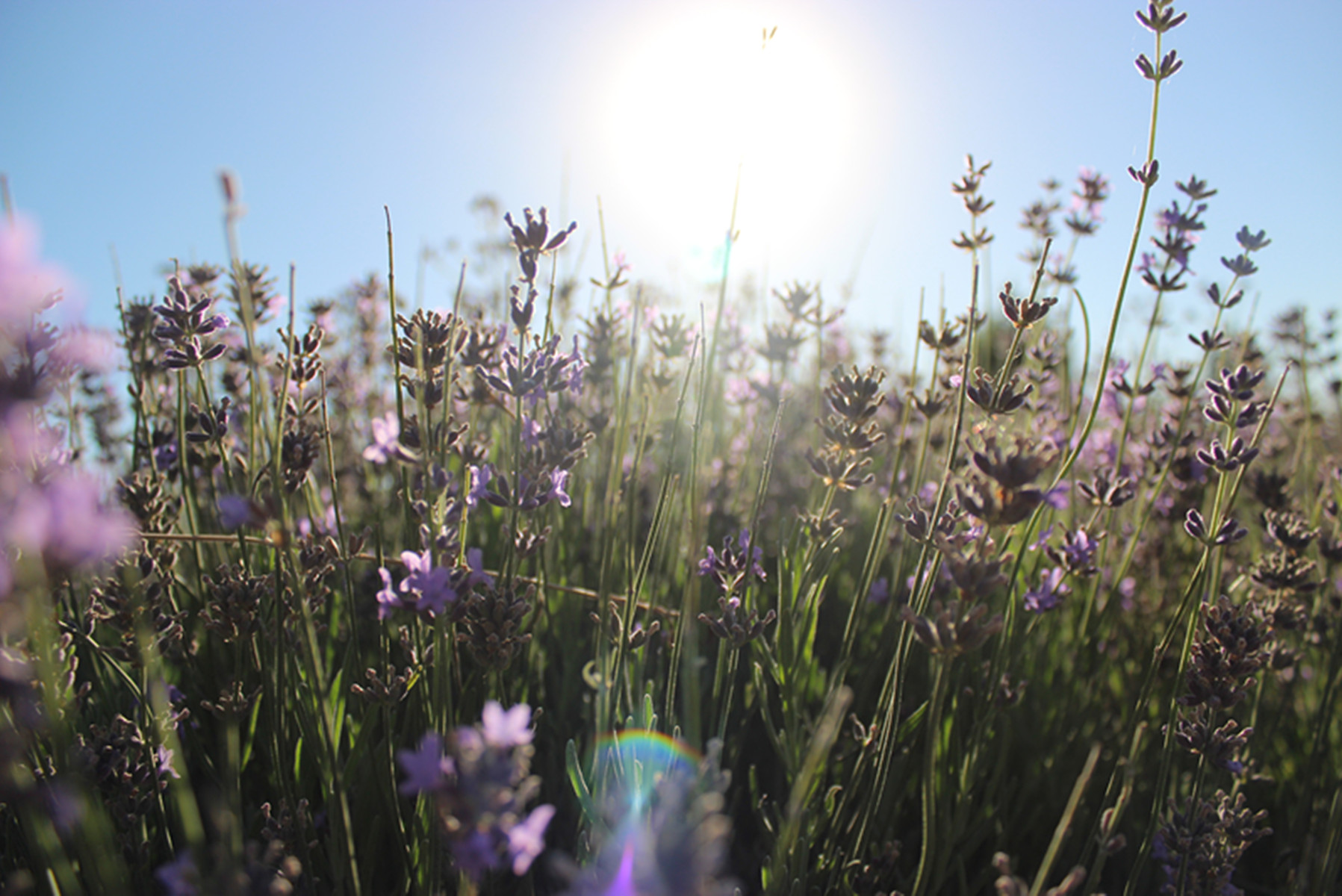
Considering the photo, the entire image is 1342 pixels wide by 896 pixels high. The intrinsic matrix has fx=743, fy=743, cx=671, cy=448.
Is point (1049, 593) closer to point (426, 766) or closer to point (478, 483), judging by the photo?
point (478, 483)

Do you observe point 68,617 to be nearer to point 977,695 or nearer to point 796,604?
point 796,604

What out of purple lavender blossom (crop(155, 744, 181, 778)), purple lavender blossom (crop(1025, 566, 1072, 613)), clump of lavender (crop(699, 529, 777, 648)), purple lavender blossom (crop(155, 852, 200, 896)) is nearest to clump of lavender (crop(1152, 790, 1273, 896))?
purple lavender blossom (crop(1025, 566, 1072, 613))

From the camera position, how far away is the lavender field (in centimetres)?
86

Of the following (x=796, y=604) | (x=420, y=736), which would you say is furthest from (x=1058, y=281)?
(x=420, y=736)

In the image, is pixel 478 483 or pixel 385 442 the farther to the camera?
pixel 478 483

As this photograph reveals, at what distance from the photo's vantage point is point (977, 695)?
1840 millimetres

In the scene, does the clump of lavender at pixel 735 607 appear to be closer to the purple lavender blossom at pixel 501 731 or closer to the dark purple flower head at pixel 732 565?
the dark purple flower head at pixel 732 565

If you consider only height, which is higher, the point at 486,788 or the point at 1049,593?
the point at 486,788

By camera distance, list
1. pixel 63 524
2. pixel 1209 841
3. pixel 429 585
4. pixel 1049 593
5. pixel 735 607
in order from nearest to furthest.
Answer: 1. pixel 63 524
2. pixel 429 585
3. pixel 1209 841
4. pixel 735 607
5. pixel 1049 593

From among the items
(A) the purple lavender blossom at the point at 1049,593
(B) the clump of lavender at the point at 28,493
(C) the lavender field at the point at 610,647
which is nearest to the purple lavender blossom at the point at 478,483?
(C) the lavender field at the point at 610,647

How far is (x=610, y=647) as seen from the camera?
1.84 metres

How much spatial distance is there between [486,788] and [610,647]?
120cm

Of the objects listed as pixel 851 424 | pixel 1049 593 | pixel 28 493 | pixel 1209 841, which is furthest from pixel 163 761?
pixel 1049 593

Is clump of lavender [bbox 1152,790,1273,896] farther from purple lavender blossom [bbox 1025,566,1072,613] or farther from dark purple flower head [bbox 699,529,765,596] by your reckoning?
dark purple flower head [bbox 699,529,765,596]
